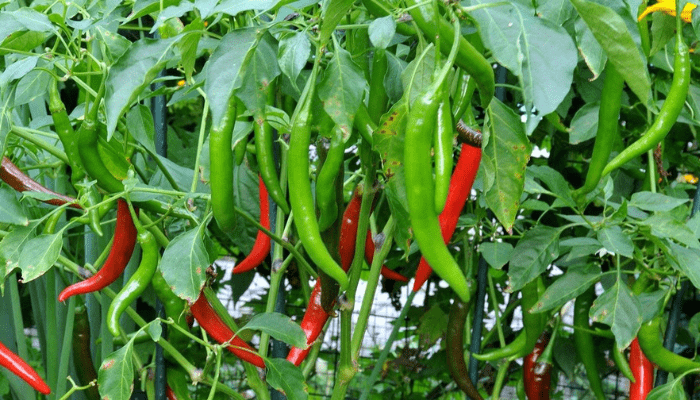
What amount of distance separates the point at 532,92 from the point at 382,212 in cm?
95

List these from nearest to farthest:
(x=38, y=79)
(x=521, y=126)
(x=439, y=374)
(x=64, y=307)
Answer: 1. (x=521, y=126)
2. (x=38, y=79)
3. (x=64, y=307)
4. (x=439, y=374)

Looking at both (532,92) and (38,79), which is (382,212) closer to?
(38,79)

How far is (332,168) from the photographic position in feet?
2.20

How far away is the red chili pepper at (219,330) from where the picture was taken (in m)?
0.90

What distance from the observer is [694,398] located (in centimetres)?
158

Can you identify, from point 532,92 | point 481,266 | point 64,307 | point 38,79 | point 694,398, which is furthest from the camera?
point 694,398

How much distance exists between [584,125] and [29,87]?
727 mm

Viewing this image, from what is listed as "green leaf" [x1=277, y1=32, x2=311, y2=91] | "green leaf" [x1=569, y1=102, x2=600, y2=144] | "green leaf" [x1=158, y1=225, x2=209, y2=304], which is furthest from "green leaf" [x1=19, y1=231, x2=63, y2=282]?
"green leaf" [x1=569, y1=102, x2=600, y2=144]

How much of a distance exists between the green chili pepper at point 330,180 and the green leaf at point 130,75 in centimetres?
16

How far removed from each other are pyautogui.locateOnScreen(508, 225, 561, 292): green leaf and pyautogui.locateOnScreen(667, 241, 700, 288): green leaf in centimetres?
14

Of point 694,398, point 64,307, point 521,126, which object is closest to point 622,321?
point 521,126

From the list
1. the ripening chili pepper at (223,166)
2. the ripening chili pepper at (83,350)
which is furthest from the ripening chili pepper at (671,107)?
the ripening chili pepper at (83,350)

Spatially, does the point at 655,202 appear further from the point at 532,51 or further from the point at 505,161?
the point at 532,51

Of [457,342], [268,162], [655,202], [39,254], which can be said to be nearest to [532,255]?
[655,202]
